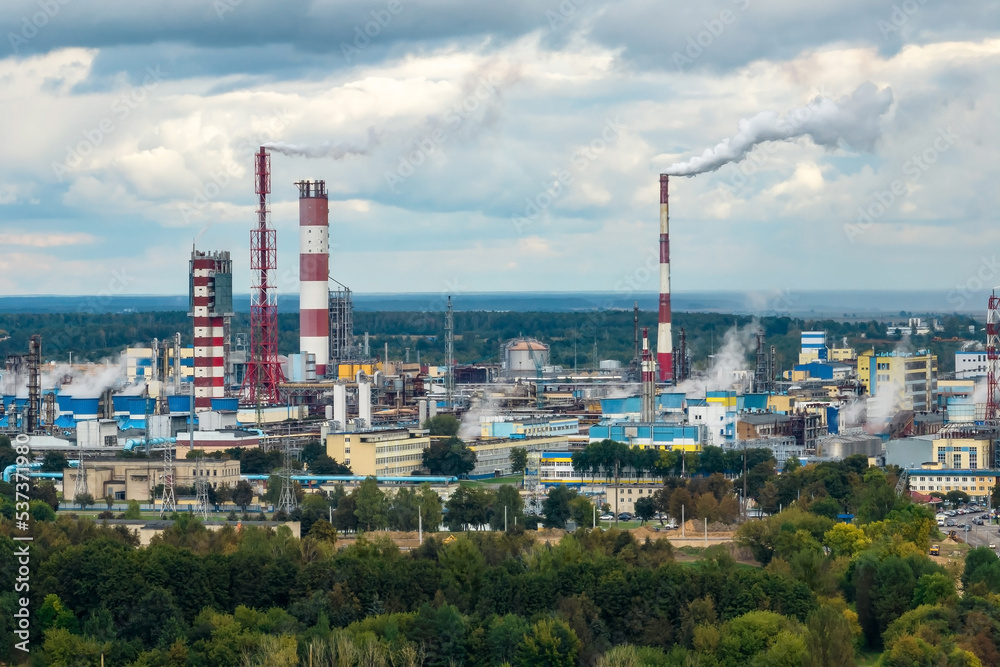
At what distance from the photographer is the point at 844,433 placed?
47.8 meters

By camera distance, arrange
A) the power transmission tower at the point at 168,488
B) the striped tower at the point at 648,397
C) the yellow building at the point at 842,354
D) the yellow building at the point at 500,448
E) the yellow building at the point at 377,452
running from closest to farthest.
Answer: the power transmission tower at the point at 168,488 → the yellow building at the point at 377,452 → the yellow building at the point at 500,448 → the striped tower at the point at 648,397 → the yellow building at the point at 842,354

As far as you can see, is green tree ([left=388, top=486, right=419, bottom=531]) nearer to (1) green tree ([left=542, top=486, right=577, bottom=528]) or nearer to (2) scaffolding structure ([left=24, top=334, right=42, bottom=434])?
(1) green tree ([left=542, top=486, right=577, bottom=528])

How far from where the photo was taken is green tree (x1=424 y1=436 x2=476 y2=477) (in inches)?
1686

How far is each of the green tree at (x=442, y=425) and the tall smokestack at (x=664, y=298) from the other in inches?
366

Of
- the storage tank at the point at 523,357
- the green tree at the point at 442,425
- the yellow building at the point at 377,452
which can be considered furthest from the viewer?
the storage tank at the point at 523,357

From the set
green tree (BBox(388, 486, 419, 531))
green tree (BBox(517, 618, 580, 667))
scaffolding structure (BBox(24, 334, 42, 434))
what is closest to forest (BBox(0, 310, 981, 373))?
scaffolding structure (BBox(24, 334, 42, 434))

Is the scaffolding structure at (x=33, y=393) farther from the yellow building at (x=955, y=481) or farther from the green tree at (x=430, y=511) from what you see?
the yellow building at (x=955, y=481)

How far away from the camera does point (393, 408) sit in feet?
179

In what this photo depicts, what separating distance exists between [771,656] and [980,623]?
9.86 feet

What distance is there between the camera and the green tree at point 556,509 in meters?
34.2

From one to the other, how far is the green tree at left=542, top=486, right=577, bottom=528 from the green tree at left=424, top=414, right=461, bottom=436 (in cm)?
1222

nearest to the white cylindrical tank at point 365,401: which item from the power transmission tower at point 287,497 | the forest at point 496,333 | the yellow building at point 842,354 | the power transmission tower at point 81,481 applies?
the power transmission tower at point 81,481

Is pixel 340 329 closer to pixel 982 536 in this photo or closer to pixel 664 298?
pixel 664 298

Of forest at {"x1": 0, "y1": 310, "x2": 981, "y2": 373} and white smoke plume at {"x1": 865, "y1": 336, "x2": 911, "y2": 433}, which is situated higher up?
forest at {"x1": 0, "y1": 310, "x2": 981, "y2": 373}
